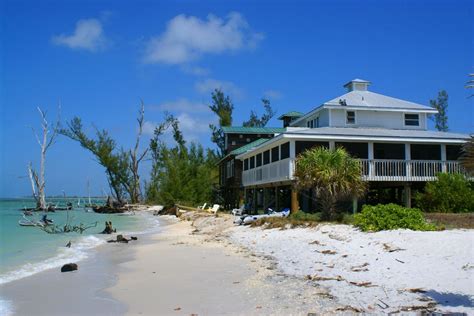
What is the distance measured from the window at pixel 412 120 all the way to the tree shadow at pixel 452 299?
23.4m

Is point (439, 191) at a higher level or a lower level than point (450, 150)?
lower

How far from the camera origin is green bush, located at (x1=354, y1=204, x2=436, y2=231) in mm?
14352

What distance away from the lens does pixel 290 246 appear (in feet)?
50.4

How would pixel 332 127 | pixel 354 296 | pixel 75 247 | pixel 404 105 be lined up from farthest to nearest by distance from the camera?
pixel 404 105 → pixel 332 127 → pixel 75 247 → pixel 354 296

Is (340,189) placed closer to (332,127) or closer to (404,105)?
(332,127)

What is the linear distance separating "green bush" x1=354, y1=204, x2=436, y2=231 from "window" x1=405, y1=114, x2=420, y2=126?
16192mm

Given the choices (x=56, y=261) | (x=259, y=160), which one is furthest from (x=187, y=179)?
(x=56, y=261)

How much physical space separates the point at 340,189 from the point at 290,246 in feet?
14.4

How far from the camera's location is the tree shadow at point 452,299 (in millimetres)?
7395

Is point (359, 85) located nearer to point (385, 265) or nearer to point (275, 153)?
point (275, 153)

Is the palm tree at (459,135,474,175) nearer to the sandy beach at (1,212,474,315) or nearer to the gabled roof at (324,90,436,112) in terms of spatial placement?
the sandy beach at (1,212,474,315)

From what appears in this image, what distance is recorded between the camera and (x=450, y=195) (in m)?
21.3

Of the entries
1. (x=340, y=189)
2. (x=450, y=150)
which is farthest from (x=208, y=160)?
(x=340, y=189)

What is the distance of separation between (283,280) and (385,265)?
7.32 feet
